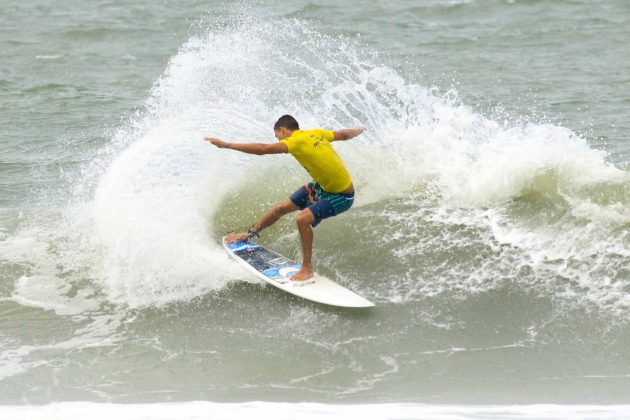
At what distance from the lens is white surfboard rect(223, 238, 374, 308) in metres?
7.98

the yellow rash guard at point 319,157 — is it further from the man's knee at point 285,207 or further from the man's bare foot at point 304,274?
the man's bare foot at point 304,274

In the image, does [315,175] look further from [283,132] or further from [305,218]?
[283,132]

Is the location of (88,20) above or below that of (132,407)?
above

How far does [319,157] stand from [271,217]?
1.04 m

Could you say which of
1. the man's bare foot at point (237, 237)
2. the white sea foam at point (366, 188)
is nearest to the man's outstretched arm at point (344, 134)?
the white sea foam at point (366, 188)

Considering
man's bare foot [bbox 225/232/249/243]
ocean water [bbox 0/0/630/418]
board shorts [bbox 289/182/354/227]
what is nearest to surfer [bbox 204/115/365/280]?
board shorts [bbox 289/182/354/227]

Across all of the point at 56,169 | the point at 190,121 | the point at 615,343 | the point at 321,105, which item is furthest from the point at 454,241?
the point at 56,169

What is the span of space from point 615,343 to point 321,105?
298 inches

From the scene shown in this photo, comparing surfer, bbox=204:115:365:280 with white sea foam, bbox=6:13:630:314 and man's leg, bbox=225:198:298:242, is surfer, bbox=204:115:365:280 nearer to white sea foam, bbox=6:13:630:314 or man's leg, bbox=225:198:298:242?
man's leg, bbox=225:198:298:242

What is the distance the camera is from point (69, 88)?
17.3 metres

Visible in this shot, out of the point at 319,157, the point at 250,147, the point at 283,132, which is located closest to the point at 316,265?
the point at 319,157

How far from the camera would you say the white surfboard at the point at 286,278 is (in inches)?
314

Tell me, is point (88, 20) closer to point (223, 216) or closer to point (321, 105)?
point (321, 105)

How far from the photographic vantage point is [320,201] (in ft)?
27.2
